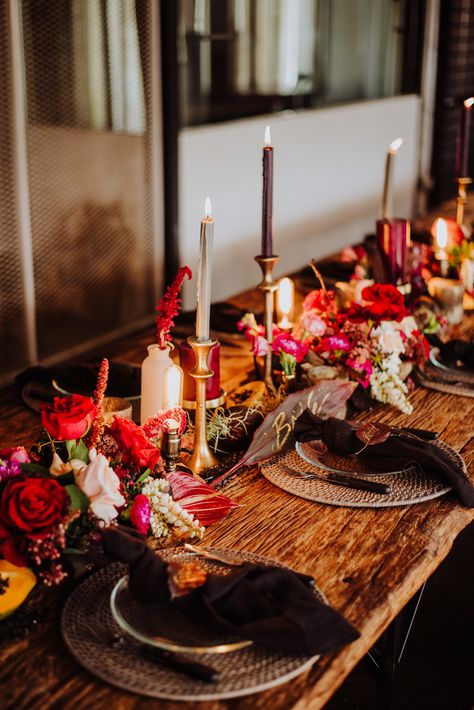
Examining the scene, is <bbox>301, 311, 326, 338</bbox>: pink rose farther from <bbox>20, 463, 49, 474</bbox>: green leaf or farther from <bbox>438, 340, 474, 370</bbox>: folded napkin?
<bbox>20, 463, 49, 474</bbox>: green leaf

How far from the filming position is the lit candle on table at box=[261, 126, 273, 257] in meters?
1.45

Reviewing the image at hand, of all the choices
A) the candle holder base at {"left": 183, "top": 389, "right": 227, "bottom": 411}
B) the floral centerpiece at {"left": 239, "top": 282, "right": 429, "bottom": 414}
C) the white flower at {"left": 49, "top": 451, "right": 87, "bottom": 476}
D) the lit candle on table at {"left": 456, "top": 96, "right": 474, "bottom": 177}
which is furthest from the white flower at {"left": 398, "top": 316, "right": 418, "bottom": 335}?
the lit candle on table at {"left": 456, "top": 96, "right": 474, "bottom": 177}

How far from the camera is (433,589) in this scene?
2271 millimetres

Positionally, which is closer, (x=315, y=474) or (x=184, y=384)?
(x=315, y=474)

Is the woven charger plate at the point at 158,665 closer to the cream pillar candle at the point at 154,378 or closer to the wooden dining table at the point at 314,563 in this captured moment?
the wooden dining table at the point at 314,563

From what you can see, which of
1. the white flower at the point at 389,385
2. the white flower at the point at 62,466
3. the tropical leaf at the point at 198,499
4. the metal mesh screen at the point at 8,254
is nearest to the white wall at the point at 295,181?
the metal mesh screen at the point at 8,254

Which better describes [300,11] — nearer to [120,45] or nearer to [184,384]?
[120,45]

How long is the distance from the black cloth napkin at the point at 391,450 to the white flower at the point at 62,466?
435 millimetres

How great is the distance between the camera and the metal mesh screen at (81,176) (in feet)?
7.57

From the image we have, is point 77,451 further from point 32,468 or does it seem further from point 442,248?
point 442,248

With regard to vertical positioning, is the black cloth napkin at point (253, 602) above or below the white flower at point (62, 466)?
below

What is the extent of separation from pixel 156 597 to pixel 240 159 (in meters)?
2.41

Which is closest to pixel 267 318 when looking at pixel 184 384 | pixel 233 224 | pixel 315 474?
pixel 184 384

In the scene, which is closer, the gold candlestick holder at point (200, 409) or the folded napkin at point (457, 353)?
the gold candlestick holder at point (200, 409)
